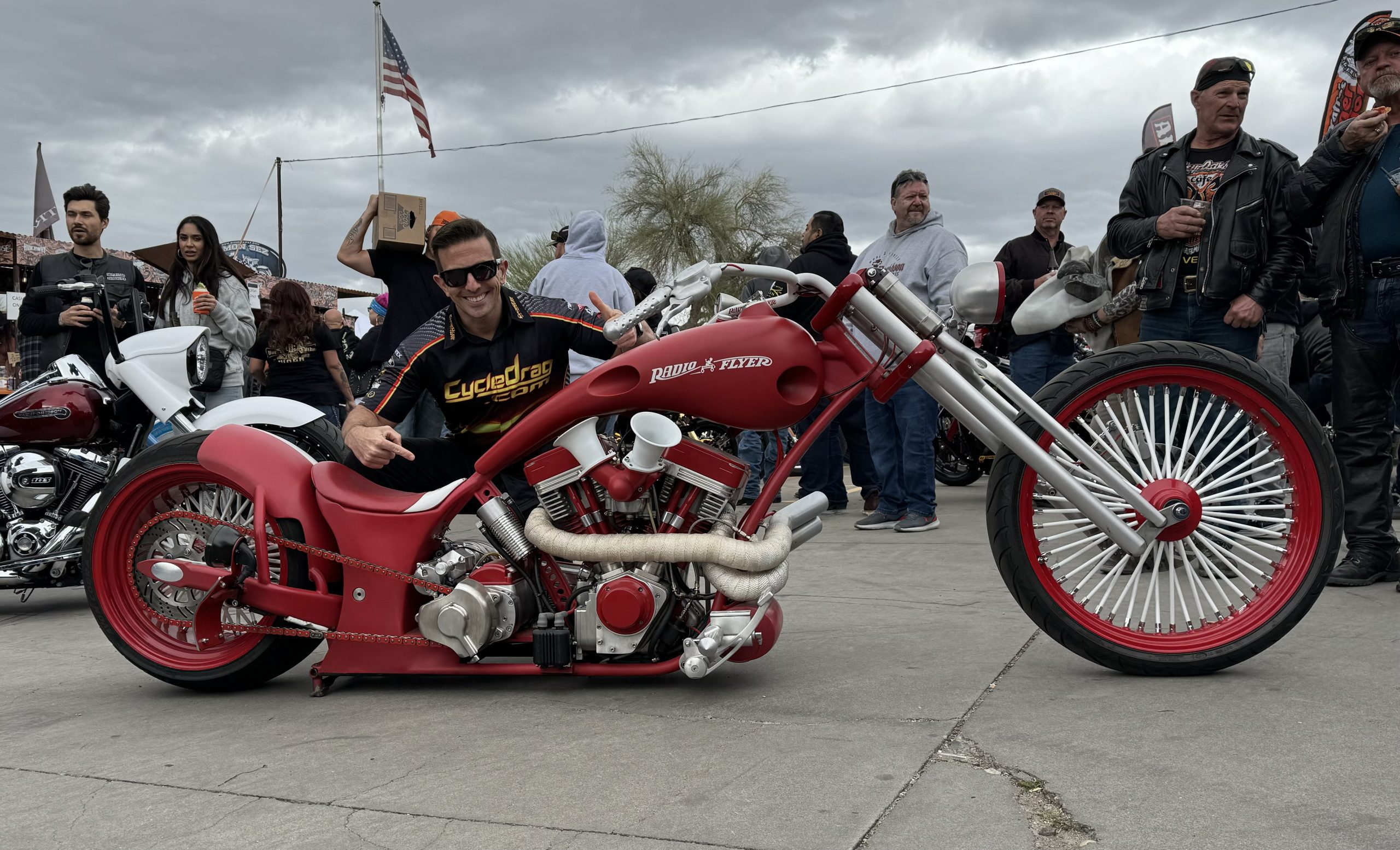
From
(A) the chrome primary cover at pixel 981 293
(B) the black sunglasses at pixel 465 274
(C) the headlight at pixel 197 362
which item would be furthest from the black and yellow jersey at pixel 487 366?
(C) the headlight at pixel 197 362

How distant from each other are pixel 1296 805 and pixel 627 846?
1253 millimetres

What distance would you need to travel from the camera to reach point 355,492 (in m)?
3.47

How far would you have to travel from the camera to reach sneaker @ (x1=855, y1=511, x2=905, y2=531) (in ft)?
23.0

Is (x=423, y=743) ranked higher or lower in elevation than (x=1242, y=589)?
lower

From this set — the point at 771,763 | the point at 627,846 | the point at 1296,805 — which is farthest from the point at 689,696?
the point at 1296,805

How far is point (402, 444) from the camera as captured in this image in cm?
359

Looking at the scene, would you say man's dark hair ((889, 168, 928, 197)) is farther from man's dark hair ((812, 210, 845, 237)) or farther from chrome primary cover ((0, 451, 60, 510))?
chrome primary cover ((0, 451, 60, 510))

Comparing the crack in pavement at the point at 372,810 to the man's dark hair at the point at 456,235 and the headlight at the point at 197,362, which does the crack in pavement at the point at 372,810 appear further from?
the headlight at the point at 197,362

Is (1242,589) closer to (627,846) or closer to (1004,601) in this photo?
(1004,601)

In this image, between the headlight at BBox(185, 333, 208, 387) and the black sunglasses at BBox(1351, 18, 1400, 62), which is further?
the headlight at BBox(185, 333, 208, 387)

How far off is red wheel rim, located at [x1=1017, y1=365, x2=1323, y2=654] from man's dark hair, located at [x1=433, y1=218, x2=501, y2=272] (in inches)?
69.1

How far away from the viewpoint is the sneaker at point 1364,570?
4449mm

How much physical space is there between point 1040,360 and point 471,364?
14.1 feet

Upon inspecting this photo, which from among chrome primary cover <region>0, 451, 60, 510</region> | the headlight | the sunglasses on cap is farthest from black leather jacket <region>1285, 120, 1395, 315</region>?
chrome primary cover <region>0, 451, 60, 510</region>
